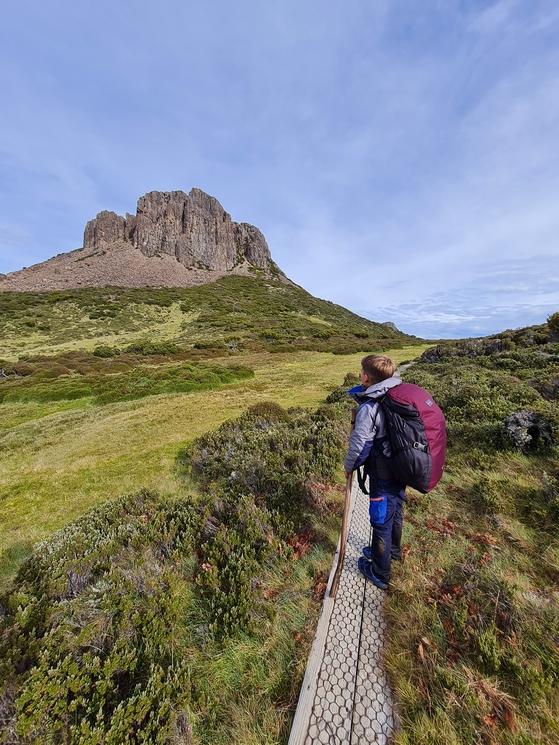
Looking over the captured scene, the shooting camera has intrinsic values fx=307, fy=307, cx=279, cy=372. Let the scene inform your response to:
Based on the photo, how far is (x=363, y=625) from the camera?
3.10 meters

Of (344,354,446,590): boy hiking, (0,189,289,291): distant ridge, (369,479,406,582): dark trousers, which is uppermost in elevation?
(0,189,289,291): distant ridge

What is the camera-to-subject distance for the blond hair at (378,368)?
3.49 meters

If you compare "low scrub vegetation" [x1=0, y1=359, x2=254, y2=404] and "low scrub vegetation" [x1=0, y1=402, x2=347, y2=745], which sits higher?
"low scrub vegetation" [x1=0, y1=359, x2=254, y2=404]

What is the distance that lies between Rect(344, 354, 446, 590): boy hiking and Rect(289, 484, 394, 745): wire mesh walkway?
0.43m

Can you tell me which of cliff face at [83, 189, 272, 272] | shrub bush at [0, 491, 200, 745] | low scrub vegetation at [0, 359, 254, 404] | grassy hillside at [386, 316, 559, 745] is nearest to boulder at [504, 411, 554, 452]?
grassy hillside at [386, 316, 559, 745]

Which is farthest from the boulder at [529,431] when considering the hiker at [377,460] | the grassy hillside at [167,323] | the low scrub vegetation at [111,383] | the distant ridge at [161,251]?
the distant ridge at [161,251]

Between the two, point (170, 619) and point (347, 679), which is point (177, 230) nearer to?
point (170, 619)

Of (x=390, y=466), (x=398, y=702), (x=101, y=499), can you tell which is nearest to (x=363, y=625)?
(x=398, y=702)

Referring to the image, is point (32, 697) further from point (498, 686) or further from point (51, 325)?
point (51, 325)

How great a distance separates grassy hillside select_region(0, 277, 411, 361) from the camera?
3894 centimetres

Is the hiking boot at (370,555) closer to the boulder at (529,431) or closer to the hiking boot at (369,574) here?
the hiking boot at (369,574)

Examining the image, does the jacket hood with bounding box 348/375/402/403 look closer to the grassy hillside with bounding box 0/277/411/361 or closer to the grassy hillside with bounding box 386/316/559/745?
the grassy hillside with bounding box 386/316/559/745

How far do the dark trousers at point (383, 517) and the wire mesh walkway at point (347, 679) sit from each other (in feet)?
0.96

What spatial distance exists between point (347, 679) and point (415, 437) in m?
2.18
